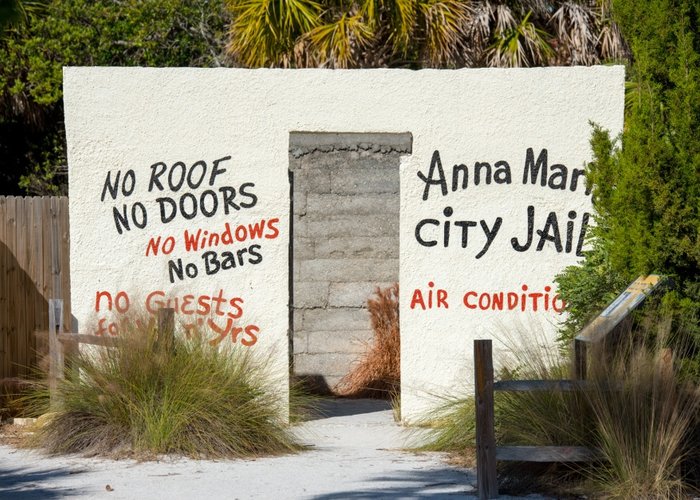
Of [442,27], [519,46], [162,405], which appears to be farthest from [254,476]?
[519,46]

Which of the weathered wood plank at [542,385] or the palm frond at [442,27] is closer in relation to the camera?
the weathered wood plank at [542,385]

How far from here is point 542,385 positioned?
7176 millimetres

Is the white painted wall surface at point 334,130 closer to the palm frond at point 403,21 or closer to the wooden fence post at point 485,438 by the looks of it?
the wooden fence post at point 485,438

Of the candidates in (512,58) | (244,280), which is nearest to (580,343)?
(244,280)

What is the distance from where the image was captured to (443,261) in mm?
10281

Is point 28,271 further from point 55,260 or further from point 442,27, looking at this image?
point 442,27

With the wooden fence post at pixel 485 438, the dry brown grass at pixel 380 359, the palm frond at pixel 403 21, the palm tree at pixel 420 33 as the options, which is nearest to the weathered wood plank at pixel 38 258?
the dry brown grass at pixel 380 359

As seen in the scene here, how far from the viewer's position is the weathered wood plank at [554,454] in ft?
23.1

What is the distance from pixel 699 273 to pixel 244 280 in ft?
12.7

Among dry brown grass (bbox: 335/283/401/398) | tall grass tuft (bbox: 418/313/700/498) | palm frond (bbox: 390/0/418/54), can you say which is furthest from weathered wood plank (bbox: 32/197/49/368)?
palm frond (bbox: 390/0/418/54)

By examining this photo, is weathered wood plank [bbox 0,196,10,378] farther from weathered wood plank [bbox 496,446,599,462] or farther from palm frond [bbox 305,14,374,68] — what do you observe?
palm frond [bbox 305,14,374,68]

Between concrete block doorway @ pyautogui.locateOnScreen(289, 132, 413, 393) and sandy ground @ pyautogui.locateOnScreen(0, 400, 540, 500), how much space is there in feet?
11.8

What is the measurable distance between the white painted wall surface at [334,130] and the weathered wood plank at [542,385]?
117 inches

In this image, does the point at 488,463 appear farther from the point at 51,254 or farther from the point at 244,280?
the point at 51,254
